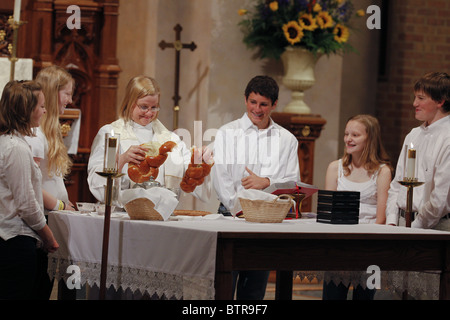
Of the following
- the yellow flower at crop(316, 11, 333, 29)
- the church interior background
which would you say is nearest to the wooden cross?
the church interior background

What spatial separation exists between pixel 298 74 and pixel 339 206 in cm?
301

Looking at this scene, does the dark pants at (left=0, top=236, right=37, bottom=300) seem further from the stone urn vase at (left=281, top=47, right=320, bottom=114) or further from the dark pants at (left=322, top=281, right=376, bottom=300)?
the stone urn vase at (left=281, top=47, right=320, bottom=114)

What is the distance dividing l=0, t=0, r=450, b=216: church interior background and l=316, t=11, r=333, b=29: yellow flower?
2.06 ft

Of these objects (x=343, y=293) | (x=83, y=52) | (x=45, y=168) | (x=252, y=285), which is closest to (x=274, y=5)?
(x=83, y=52)

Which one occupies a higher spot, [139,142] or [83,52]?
[83,52]

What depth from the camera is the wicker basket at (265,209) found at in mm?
4255

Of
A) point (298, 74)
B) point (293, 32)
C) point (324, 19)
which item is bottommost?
point (298, 74)

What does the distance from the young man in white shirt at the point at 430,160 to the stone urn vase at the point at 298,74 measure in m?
2.30

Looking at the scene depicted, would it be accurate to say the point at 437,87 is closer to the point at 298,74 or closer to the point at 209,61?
the point at 298,74

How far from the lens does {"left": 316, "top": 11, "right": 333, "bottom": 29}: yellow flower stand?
7051 millimetres

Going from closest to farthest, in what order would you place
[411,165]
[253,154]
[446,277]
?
[446,277]
[411,165]
[253,154]

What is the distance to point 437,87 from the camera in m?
4.92

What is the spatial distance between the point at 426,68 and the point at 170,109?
2.74 m

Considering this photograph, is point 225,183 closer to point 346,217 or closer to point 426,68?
point 346,217
